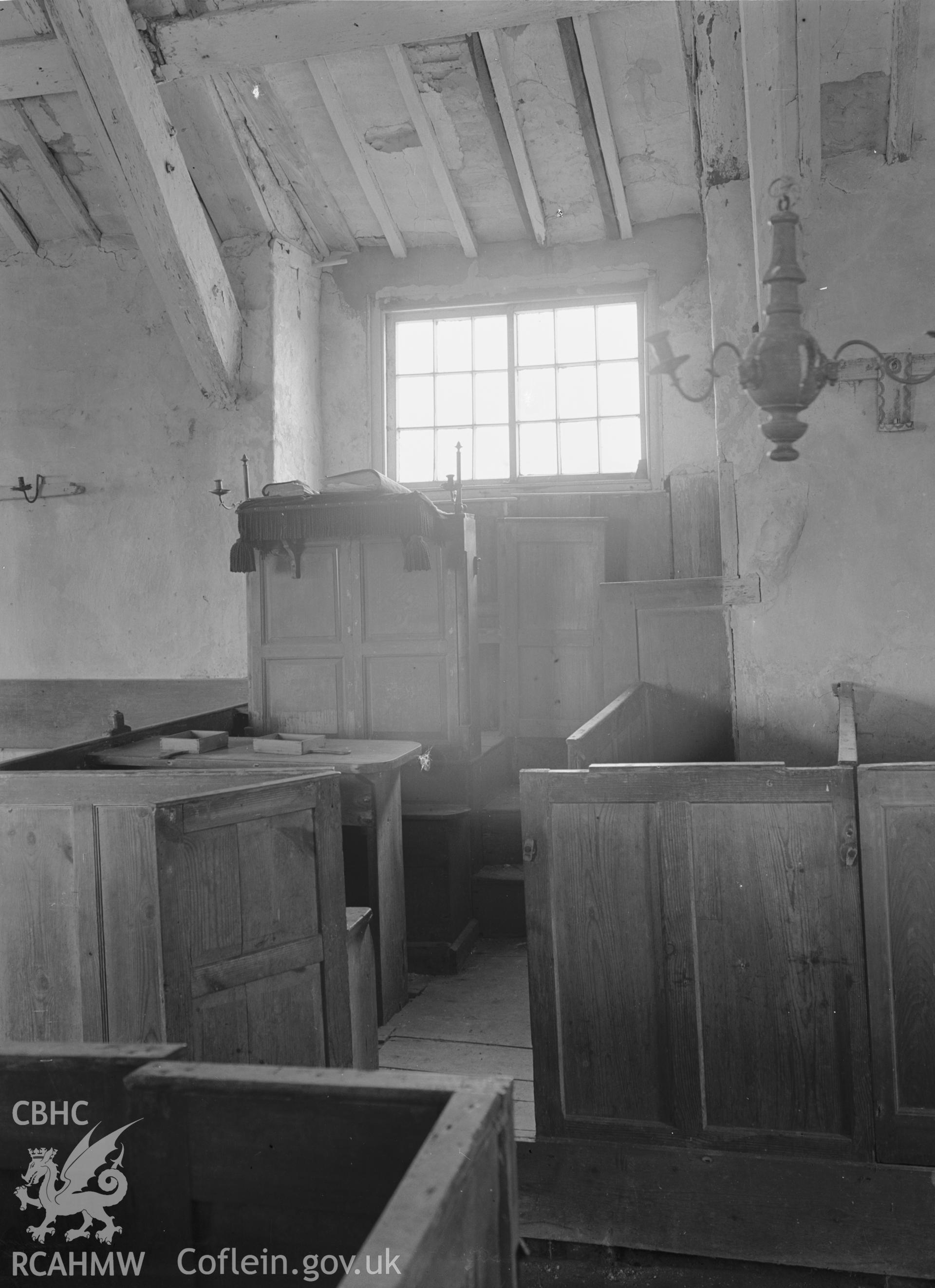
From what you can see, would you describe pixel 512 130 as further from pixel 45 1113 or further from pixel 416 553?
pixel 45 1113

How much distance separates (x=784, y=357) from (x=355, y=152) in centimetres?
334

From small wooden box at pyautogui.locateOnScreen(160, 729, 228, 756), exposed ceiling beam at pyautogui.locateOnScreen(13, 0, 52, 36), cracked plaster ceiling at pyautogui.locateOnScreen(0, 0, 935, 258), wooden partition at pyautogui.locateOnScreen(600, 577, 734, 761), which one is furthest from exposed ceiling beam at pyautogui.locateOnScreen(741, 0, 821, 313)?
exposed ceiling beam at pyautogui.locateOnScreen(13, 0, 52, 36)

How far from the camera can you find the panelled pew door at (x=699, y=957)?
2400 mm

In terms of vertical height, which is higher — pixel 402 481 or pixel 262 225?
pixel 262 225

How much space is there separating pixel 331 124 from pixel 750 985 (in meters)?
4.71

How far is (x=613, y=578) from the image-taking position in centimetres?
538

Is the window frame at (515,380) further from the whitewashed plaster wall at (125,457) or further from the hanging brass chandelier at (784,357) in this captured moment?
the hanging brass chandelier at (784,357)

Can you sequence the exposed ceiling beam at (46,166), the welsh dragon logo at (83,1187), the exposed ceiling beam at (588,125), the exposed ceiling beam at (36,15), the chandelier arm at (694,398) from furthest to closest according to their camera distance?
the exposed ceiling beam at (46,166)
the exposed ceiling beam at (588,125)
the exposed ceiling beam at (36,15)
the chandelier arm at (694,398)
the welsh dragon logo at (83,1187)

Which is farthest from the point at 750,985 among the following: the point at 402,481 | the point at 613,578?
the point at 402,481

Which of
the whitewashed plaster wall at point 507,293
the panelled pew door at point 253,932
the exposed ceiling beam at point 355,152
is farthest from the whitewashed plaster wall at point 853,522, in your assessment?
the exposed ceiling beam at point 355,152

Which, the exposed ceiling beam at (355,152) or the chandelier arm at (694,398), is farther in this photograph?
the exposed ceiling beam at (355,152)

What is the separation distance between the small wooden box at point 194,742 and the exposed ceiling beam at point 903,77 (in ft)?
11.3

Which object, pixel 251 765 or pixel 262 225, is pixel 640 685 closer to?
pixel 251 765

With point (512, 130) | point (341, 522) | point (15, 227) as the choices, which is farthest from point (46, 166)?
point (341, 522)
